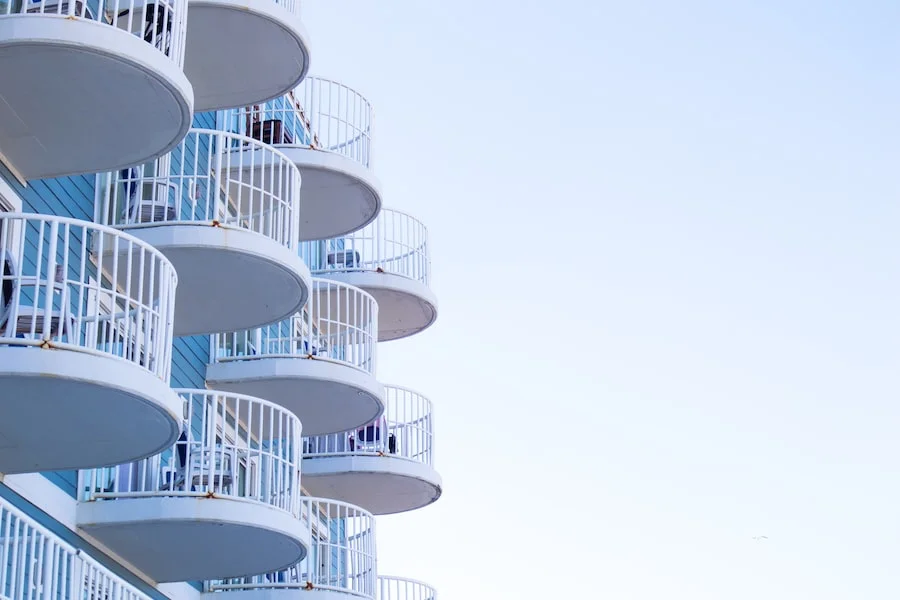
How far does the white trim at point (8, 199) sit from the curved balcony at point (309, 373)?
6729 millimetres

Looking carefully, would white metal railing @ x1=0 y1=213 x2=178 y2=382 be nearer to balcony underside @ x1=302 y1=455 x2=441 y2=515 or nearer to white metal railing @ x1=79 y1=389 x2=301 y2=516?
white metal railing @ x1=79 y1=389 x2=301 y2=516

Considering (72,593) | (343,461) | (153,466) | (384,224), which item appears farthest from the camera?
(384,224)

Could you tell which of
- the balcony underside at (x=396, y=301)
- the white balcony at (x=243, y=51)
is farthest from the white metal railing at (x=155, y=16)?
the balcony underside at (x=396, y=301)

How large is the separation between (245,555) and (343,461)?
24.1 feet

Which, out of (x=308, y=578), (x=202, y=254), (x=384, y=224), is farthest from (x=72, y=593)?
(x=384, y=224)

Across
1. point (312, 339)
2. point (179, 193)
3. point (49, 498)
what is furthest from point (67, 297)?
point (312, 339)

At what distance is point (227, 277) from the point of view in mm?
20750

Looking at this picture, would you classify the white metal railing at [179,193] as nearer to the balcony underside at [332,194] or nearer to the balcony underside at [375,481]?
the balcony underside at [332,194]

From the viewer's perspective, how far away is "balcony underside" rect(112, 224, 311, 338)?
19.8 m

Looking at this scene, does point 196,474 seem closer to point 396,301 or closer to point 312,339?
point 312,339

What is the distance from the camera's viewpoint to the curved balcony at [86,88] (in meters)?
15.4

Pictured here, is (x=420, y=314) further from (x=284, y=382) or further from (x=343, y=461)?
(x=284, y=382)

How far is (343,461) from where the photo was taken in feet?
91.1

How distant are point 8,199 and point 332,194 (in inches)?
396
